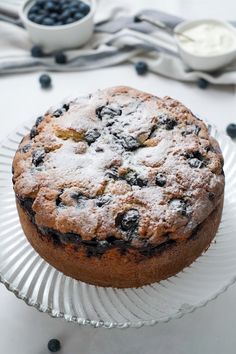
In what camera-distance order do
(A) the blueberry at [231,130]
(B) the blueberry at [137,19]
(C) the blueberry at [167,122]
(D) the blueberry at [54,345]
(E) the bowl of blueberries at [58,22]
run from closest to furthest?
(D) the blueberry at [54,345]
(C) the blueberry at [167,122]
(A) the blueberry at [231,130]
(E) the bowl of blueberries at [58,22]
(B) the blueberry at [137,19]

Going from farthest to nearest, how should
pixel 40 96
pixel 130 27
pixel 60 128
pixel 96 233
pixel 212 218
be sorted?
pixel 130 27 → pixel 40 96 → pixel 60 128 → pixel 212 218 → pixel 96 233

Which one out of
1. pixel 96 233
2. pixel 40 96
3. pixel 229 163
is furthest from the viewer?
pixel 40 96

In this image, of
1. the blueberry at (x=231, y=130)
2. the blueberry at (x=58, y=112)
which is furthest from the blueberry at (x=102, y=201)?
the blueberry at (x=231, y=130)

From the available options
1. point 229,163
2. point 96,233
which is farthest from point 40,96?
point 96,233

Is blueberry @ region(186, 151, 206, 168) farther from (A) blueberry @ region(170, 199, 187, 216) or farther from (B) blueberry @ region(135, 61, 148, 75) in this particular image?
(B) blueberry @ region(135, 61, 148, 75)

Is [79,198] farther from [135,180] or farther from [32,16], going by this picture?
[32,16]

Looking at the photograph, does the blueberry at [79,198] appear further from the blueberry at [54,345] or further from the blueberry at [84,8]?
the blueberry at [84,8]

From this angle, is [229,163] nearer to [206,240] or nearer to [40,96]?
[206,240]
